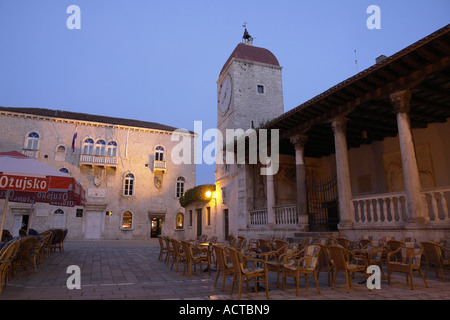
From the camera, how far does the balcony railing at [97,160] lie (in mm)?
25359

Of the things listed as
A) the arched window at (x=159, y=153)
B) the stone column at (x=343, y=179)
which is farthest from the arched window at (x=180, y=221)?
the stone column at (x=343, y=179)

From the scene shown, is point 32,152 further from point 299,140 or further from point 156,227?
point 299,140

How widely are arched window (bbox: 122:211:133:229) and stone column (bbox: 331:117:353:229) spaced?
2164cm

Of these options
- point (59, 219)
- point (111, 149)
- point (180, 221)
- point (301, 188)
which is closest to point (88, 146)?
point (111, 149)

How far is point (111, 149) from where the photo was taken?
26.8 meters

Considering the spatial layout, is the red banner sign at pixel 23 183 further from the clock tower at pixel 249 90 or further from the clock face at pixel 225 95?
the clock face at pixel 225 95

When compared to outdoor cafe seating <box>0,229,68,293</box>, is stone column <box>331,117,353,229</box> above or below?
above

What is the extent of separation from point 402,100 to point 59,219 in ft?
84.7

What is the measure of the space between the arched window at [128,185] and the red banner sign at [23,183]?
21.9 meters

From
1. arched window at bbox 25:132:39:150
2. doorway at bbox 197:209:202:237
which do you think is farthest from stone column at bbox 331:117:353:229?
arched window at bbox 25:132:39:150

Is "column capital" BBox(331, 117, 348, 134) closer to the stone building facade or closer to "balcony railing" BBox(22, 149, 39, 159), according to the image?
the stone building facade

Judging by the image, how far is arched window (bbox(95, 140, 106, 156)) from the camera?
2622cm

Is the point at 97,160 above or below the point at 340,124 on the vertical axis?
above

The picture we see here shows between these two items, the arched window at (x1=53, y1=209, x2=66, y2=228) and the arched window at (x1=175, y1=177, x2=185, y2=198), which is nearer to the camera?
the arched window at (x1=53, y1=209, x2=66, y2=228)
